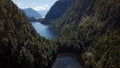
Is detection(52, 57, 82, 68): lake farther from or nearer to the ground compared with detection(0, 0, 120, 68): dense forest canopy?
nearer to the ground

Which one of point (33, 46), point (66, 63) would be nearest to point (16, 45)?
point (33, 46)

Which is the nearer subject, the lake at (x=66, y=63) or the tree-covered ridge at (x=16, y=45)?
the tree-covered ridge at (x=16, y=45)

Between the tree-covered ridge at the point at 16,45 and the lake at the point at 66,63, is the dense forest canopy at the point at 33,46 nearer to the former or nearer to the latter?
the tree-covered ridge at the point at 16,45

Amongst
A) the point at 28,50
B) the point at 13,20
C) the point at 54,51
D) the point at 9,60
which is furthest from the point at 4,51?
the point at 54,51

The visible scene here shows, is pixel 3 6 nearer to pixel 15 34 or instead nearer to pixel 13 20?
pixel 13 20

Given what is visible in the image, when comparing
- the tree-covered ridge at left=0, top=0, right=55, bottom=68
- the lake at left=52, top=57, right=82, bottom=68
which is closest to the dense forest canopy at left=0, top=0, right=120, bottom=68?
the tree-covered ridge at left=0, top=0, right=55, bottom=68

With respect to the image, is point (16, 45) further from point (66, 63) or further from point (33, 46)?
point (66, 63)

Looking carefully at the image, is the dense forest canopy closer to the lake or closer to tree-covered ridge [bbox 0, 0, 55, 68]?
tree-covered ridge [bbox 0, 0, 55, 68]

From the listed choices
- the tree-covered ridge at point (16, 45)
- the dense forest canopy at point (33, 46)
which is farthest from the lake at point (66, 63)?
the tree-covered ridge at point (16, 45)
